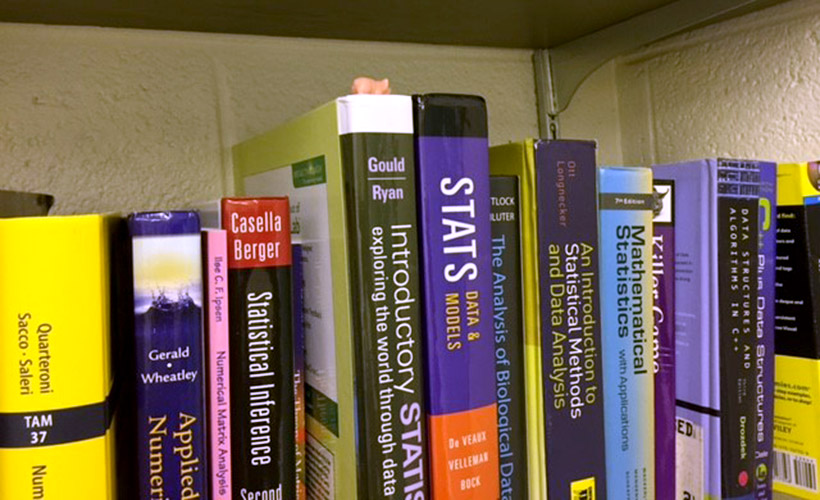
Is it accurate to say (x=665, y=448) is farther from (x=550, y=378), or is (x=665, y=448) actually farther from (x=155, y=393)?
(x=155, y=393)

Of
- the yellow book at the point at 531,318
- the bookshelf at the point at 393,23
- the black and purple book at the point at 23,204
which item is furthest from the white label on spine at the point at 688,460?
the black and purple book at the point at 23,204

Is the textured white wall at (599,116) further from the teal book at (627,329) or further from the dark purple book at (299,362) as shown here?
the dark purple book at (299,362)

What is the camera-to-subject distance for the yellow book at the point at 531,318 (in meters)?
0.52

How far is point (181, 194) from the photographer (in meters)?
0.70

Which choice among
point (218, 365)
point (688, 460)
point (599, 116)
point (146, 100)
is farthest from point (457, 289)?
point (599, 116)

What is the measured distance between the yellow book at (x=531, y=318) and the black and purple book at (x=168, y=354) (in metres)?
0.22

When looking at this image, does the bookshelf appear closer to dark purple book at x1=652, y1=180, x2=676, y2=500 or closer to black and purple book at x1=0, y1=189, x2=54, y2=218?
black and purple book at x1=0, y1=189, x2=54, y2=218

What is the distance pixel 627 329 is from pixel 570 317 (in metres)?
0.06

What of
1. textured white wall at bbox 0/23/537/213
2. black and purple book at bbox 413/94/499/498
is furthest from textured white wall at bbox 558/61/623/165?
black and purple book at bbox 413/94/499/498

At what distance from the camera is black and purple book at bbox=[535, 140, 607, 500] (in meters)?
0.53

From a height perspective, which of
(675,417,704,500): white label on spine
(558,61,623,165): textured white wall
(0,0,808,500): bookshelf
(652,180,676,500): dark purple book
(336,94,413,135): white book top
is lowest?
(675,417,704,500): white label on spine

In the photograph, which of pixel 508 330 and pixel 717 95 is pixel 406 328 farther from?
pixel 717 95

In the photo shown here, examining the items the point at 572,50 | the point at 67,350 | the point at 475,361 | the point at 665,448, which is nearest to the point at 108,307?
the point at 67,350

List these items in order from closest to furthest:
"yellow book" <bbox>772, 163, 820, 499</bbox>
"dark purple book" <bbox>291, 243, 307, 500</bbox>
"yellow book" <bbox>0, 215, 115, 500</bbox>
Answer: "yellow book" <bbox>0, 215, 115, 500</bbox> → "dark purple book" <bbox>291, 243, 307, 500</bbox> → "yellow book" <bbox>772, 163, 820, 499</bbox>
